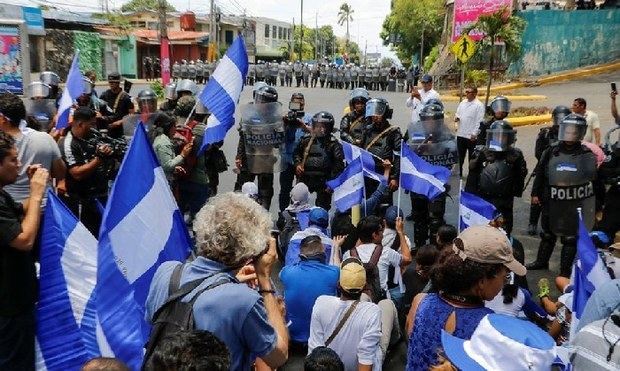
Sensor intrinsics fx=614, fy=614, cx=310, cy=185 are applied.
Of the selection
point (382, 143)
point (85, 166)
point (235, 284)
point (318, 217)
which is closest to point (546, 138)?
point (382, 143)

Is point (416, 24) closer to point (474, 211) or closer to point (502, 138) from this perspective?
point (502, 138)

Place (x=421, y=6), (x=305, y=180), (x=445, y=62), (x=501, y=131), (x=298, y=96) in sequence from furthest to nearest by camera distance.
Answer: (x=421, y=6) → (x=445, y=62) → (x=298, y=96) → (x=305, y=180) → (x=501, y=131)

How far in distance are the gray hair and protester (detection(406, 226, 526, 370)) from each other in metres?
0.79

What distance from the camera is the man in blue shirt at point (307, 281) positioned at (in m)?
4.62

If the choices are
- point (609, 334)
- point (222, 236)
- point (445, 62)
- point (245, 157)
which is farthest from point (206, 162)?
point (445, 62)

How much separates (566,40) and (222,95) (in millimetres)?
25812

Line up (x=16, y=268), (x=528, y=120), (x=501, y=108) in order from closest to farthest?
1. (x=16, y=268)
2. (x=501, y=108)
3. (x=528, y=120)

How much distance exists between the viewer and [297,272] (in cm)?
468

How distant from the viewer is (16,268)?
11.0 ft

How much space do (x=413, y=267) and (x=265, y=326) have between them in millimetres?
2926

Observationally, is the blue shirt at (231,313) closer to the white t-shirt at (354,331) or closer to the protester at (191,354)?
the protester at (191,354)

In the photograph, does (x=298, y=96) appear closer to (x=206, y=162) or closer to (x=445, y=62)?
(x=206, y=162)

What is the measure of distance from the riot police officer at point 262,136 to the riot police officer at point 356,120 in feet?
2.91

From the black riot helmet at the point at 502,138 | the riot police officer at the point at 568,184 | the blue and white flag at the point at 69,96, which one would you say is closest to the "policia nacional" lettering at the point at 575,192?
the riot police officer at the point at 568,184
